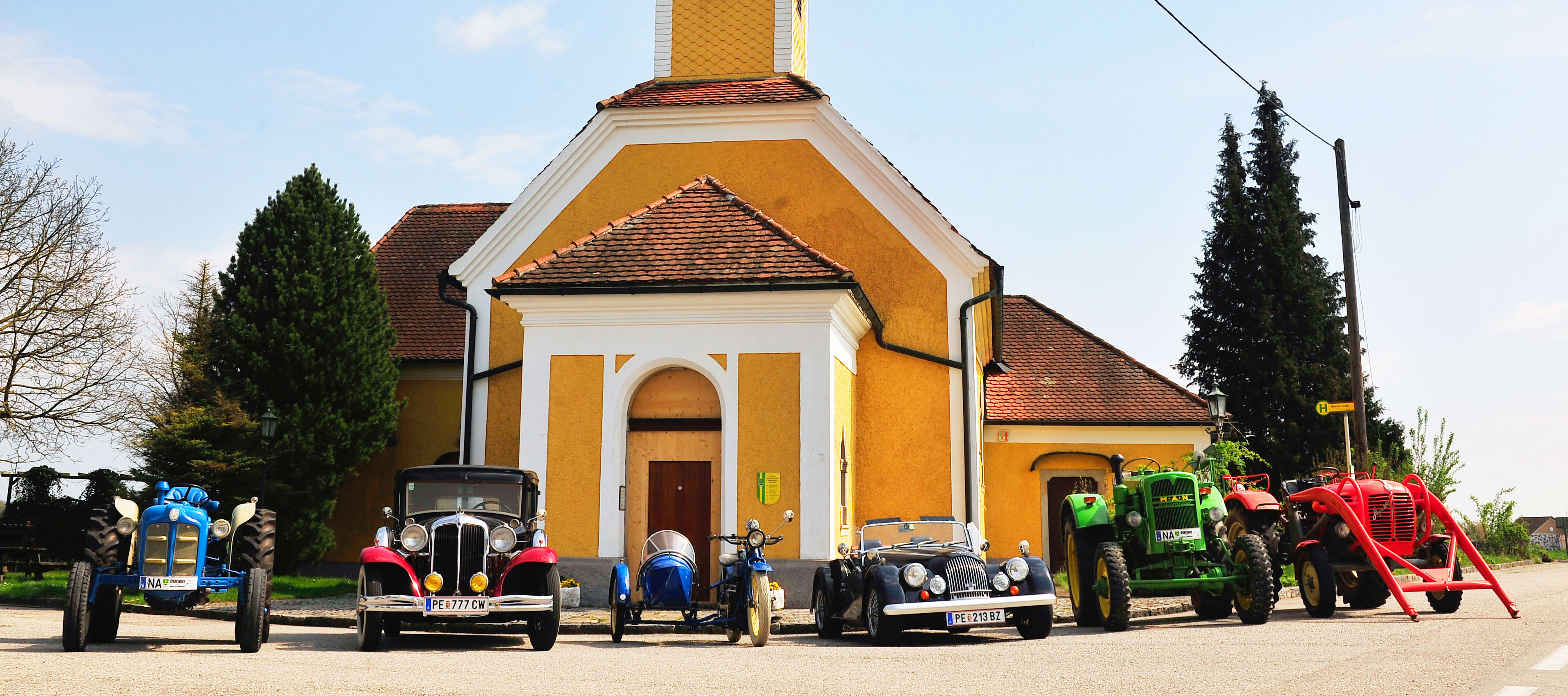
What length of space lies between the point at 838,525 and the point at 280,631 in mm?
6911

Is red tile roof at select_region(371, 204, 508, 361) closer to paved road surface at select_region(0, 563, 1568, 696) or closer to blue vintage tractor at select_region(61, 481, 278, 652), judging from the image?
paved road surface at select_region(0, 563, 1568, 696)

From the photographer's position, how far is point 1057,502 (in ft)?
77.1

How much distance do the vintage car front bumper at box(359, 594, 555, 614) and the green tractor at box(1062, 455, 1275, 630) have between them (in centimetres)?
557

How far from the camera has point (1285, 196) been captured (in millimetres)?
40219

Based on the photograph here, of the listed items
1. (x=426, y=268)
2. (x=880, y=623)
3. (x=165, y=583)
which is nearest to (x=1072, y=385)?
(x=426, y=268)

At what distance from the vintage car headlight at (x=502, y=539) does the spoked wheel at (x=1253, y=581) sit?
7.26 metres

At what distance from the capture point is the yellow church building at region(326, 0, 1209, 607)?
1524 cm

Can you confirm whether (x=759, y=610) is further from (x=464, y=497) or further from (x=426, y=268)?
(x=426, y=268)

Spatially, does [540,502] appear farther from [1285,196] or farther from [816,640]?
[1285,196]

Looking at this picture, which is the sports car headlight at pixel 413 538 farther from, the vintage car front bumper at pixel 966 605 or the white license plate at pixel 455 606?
the vintage car front bumper at pixel 966 605

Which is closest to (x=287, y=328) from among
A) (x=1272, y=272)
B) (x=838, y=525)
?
(x=838, y=525)

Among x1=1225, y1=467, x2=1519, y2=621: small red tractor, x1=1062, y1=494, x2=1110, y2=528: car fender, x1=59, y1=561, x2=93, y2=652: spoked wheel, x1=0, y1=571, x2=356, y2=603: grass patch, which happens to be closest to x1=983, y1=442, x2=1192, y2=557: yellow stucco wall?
A: x1=1225, y1=467, x2=1519, y2=621: small red tractor

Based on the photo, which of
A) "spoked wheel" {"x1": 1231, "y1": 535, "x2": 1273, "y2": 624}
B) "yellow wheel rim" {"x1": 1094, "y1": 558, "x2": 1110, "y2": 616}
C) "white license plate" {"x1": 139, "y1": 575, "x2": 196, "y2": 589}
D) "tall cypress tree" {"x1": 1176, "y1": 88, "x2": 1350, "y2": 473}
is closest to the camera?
"white license plate" {"x1": 139, "y1": 575, "x2": 196, "y2": 589}

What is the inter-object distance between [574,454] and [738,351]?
252 centimetres
